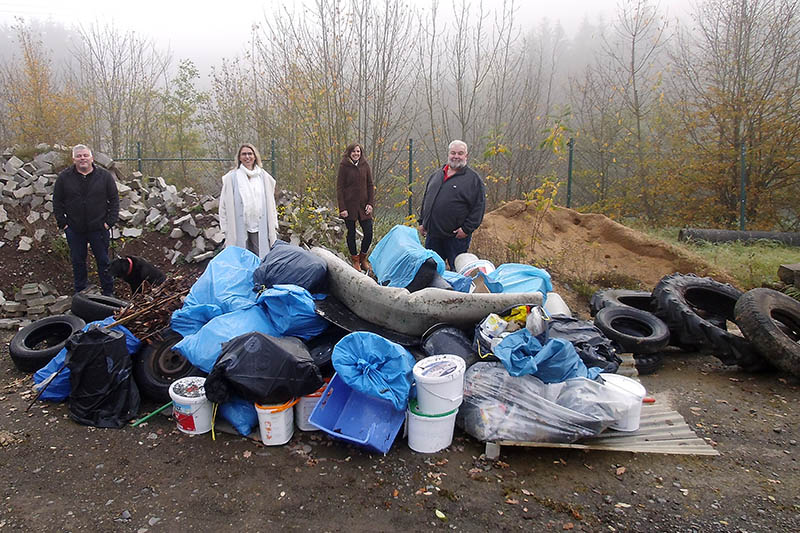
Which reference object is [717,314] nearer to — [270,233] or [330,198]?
[270,233]

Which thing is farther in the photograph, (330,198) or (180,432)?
(330,198)

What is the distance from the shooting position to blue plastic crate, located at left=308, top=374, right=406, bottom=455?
3.06m

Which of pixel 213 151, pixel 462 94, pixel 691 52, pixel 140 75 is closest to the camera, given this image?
pixel 462 94

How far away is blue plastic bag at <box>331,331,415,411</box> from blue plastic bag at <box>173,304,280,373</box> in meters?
0.79

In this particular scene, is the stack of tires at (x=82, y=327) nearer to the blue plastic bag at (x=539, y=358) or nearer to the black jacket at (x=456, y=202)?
the blue plastic bag at (x=539, y=358)

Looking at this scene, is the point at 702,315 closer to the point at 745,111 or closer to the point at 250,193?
the point at 250,193

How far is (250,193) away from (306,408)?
9.57 feet

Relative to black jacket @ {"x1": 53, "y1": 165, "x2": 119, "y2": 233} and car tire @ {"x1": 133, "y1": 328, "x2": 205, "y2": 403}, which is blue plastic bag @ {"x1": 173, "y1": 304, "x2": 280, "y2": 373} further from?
black jacket @ {"x1": 53, "y1": 165, "x2": 119, "y2": 233}

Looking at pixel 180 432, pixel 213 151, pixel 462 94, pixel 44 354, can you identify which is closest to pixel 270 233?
pixel 44 354

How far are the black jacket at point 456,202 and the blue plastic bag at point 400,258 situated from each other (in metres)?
0.62

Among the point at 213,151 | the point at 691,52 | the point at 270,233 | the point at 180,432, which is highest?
the point at 691,52

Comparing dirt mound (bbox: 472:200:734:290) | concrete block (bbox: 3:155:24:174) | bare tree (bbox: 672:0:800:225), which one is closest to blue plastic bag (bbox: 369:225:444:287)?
dirt mound (bbox: 472:200:734:290)

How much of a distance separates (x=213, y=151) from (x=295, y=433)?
483 inches

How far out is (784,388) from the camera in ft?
13.4
